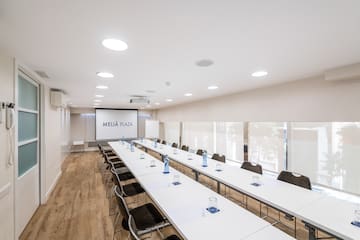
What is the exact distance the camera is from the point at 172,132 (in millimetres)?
9484

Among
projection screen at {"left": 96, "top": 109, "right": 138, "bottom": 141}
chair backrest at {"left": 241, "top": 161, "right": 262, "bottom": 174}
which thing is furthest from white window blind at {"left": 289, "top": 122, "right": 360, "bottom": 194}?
projection screen at {"left": 96, "top": 109, "right": 138, "bottom": 141}

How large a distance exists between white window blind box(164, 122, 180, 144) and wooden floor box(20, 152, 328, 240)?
4.18 metres

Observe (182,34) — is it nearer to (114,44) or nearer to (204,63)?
(114,44)

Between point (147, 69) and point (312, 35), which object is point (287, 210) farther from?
point (147, 69)

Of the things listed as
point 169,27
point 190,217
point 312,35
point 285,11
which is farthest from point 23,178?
point 312,35

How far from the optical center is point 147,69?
263 centimetres

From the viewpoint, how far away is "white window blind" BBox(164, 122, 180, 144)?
8.85m

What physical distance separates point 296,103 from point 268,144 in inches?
49.8

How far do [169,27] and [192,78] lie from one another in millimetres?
1778

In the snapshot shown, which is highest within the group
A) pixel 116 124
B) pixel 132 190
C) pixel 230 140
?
pixel 116 124

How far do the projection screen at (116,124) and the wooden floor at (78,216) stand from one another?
5.18m

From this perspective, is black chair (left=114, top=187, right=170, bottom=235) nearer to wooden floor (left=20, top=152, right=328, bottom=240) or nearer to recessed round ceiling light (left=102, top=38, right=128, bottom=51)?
wooden floor (left=20, top=152, right=328, bottom=240)

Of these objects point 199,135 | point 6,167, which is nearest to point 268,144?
point 199,135

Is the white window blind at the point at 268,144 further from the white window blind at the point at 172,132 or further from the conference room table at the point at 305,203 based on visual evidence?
the white window blind at the point at 172,132
